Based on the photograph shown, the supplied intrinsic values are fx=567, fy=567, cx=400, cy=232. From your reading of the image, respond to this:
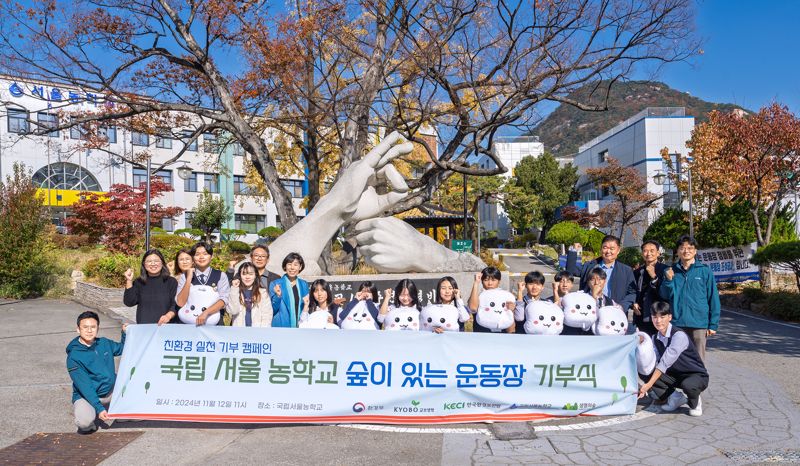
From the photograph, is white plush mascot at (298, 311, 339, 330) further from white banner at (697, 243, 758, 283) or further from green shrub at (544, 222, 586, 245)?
green shrub at (544, 222, 586, 245)

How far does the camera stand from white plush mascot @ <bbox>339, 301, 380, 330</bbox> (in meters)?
5.61

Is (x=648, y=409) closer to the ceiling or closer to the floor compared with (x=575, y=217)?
closer to the floor

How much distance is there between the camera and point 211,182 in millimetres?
39844

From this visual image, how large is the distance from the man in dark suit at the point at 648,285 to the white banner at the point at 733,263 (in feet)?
42.8

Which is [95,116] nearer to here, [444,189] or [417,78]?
[417,78]

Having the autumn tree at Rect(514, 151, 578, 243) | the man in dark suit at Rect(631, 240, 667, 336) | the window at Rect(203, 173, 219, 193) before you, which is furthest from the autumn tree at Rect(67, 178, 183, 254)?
the autumn tree at Rect(514, 151, 578, 243)

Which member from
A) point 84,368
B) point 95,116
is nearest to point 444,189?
point 95,116

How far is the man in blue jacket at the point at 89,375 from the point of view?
4.81 metres

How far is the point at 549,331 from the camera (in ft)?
18.0

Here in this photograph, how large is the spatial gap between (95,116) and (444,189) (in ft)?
72.4

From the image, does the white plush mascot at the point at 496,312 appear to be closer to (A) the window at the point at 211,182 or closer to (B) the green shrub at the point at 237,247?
(B) the green shrub at the point at 237,247

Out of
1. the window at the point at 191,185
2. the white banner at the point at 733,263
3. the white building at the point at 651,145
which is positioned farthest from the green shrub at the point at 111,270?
the white building at the point at 651,145

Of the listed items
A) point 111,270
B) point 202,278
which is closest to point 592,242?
point 111,270

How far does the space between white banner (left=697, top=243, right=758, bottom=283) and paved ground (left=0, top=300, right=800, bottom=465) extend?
40.8 feet
